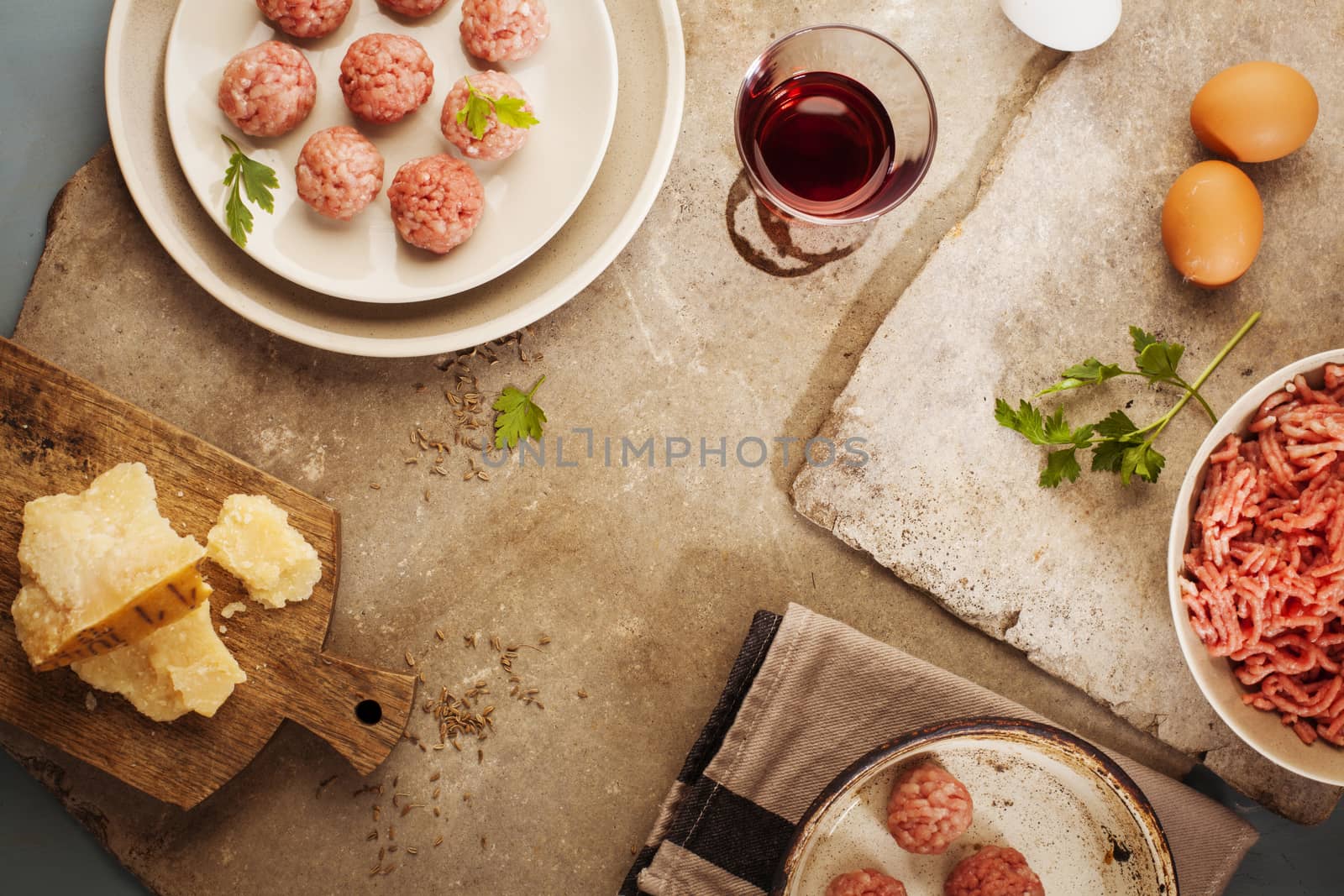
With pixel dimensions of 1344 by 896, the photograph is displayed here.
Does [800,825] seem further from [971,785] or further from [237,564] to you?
[237,564]

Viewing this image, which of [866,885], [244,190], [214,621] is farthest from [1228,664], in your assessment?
[244,190]

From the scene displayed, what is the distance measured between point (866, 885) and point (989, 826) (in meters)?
0.23

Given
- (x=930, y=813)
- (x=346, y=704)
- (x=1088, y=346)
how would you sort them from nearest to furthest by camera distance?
(x=930, y=813), (x=346, y=704), (x=1088, y=346)

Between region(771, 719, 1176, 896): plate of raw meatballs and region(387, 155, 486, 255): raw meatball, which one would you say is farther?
region(387, 155, 486, 255): raw meatball

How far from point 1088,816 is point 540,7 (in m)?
1.60

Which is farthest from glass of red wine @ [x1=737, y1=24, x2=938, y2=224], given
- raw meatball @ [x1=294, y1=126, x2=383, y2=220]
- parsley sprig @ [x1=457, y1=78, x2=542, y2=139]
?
raw meatball @ [x1=294, y1=126, x2=383, y2=220]

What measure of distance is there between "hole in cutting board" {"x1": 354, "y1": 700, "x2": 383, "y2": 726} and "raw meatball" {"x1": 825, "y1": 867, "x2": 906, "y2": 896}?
31.8 inches

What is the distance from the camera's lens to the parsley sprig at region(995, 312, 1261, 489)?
1.46m

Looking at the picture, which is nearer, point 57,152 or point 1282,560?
point 1282,560

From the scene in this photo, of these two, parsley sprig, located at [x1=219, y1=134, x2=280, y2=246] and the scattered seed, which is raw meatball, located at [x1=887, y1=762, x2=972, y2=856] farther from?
parsley sprig, located at [x1=219, y1=134, x2=280, y2=246]

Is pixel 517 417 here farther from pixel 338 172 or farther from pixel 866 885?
pixel 866 885

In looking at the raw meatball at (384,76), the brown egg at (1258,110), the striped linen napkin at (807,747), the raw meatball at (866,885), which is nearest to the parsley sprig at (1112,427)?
the brown egg at (1258,110)

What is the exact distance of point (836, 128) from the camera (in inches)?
58.4

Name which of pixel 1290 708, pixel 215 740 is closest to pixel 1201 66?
pixel 1290 708
